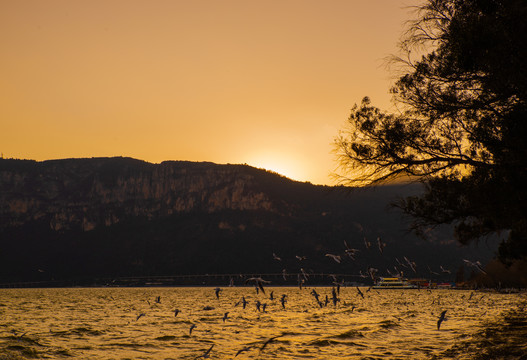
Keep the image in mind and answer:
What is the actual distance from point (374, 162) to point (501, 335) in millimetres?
9383

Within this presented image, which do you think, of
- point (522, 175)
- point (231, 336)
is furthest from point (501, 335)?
point (231, 336)

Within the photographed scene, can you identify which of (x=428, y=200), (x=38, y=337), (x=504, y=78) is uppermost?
(x=504, y=78)

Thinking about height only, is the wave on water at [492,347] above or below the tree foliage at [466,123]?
below

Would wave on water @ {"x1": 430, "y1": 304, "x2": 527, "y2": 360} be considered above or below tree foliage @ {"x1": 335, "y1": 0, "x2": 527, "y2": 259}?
below

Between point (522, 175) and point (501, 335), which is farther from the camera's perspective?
point (501, 335)

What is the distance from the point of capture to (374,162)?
2447cm

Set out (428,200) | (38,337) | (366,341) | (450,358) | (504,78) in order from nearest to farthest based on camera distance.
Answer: (450,358), (504,78), (366,341), (428,200), (38,337)

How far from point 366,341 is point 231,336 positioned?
7846 millimetres

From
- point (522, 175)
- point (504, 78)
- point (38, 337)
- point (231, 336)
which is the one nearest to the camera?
point (504, 78)

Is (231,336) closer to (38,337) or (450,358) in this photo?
(38,337)

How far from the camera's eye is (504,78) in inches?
723

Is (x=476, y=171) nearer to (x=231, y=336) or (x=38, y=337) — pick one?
(x=231, y=336)

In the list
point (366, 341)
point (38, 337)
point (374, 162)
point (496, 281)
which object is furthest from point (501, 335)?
point (496, 281)

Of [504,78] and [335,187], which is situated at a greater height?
[504,78]
